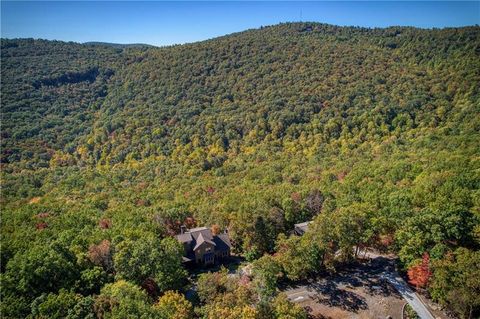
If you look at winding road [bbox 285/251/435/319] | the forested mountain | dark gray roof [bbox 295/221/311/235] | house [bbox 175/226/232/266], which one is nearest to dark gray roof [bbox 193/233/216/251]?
house [bbox 175/226/232/266]

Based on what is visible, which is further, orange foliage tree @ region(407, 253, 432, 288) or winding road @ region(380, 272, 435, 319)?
orange foliage tree @ region(407, 253, 432, 288)

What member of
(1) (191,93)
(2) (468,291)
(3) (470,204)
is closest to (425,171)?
(3) (470,204)

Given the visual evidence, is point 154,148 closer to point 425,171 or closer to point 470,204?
point 425,171

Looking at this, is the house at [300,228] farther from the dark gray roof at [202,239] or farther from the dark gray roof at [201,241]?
the dark gray roof at [201,241]

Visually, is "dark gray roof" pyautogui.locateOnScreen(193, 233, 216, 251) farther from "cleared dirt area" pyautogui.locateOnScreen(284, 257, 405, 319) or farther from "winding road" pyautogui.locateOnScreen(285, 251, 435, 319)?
"winding road" pyautogui.locateOnScreen(285, 251, 435, 319)

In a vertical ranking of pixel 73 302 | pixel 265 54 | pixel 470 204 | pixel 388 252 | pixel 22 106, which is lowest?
pixel 388 252

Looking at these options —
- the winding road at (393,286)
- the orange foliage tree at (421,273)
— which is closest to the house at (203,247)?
the winding road at (393,286)
